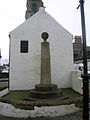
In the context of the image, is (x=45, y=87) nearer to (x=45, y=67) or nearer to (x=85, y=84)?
(x=45, y=67)

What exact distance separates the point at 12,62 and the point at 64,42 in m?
5.14

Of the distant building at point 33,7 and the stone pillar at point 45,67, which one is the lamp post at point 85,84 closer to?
the stone pillar at point 45,67

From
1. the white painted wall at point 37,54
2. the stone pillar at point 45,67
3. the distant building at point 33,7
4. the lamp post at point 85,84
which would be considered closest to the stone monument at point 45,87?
the stone pillar at point 45,67

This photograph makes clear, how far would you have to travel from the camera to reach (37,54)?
15117 millimetres

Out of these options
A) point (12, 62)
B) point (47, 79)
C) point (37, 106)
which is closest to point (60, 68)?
point (12, 62)

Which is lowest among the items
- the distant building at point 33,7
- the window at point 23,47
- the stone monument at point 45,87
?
the stone monument at point 45,87

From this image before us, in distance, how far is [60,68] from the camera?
15344 millimetres

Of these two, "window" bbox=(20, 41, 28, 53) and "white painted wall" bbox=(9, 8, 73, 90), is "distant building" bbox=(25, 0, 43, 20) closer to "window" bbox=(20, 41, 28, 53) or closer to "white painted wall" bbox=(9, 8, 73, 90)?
"white painted wall" bbox=(9, 8, 73, 90)

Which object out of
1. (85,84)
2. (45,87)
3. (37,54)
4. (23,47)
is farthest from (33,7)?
(85,84)

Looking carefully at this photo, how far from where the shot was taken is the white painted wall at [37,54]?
14797mm

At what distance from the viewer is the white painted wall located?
14.8 meters

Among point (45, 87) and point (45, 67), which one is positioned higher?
point (45, 67)

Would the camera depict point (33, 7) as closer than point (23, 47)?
No

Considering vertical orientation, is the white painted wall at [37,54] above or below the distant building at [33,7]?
below
